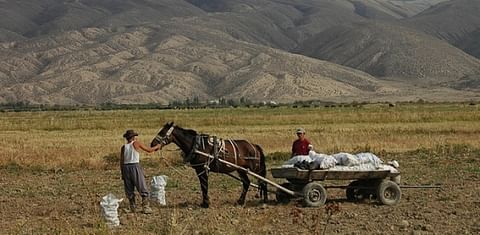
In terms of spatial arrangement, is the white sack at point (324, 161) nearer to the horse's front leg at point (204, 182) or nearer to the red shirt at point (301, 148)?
the red shirt at point (301, 148)

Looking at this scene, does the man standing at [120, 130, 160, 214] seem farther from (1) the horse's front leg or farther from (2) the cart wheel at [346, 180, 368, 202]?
(2) the cart wheel at [346, 180, 368, 202]

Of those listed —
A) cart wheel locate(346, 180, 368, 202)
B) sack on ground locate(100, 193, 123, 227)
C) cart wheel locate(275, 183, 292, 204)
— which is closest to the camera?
sack on ground locate(100, 193, 123, 227)

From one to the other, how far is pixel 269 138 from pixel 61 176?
16.4 meters

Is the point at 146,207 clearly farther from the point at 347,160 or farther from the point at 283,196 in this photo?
the point at 347,160

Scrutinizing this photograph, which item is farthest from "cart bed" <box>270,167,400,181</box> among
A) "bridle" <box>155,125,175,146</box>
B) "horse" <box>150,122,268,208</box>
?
"bridle" <box>155,125,175,146</box>

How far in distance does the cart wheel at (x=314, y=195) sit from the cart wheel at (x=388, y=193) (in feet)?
3.96

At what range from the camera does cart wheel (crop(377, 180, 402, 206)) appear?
16.0 metres

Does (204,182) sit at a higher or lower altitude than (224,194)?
higher

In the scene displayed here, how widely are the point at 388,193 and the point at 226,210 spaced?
3.48 metres

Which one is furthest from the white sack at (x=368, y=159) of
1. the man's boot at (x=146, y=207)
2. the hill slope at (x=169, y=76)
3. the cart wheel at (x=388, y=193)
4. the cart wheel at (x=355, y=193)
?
the hill slope at (x=169, y=76)

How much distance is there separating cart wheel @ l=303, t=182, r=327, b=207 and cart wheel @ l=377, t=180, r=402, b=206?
121 cm

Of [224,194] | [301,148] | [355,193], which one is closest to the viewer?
[355,193]

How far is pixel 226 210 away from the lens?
607 inches

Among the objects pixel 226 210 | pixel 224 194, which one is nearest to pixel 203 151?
pixel 226 210
